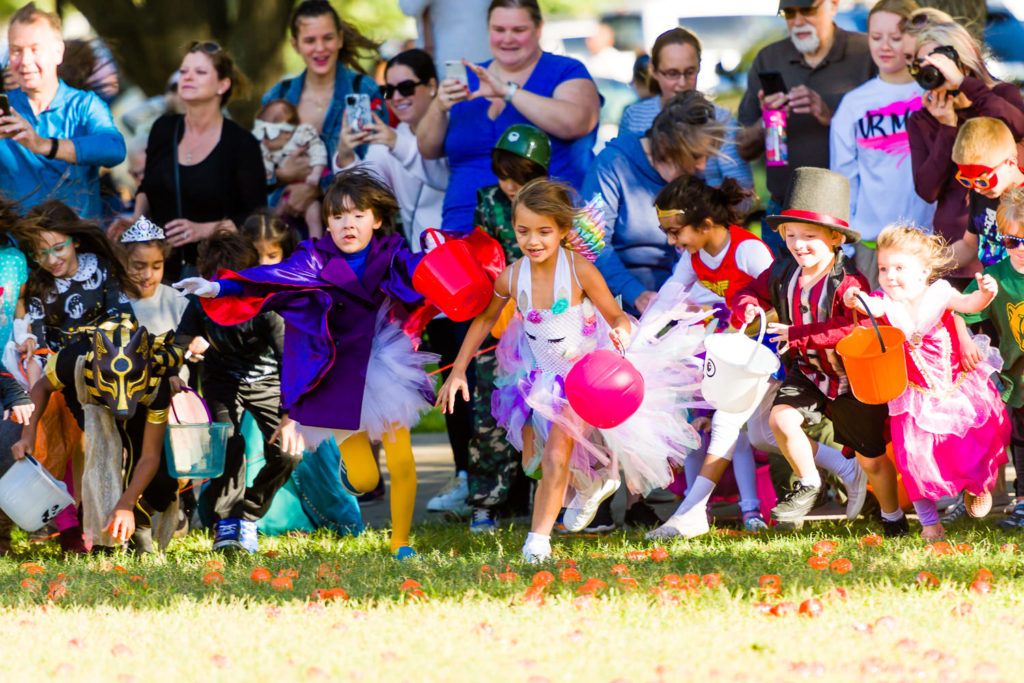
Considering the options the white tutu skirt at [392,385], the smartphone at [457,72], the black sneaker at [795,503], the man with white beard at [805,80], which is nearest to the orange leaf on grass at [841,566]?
the black sneaker at [795,503]

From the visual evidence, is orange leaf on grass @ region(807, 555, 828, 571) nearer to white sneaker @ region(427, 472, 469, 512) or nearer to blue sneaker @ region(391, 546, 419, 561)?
blue sneaker @ region(391, 546, 419, 561)

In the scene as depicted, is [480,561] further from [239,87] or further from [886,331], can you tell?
[239,87]

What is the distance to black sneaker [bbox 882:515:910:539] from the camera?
598 cm

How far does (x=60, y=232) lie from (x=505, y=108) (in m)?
2.33

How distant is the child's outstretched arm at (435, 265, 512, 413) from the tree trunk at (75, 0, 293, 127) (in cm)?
777

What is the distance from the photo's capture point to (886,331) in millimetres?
5359

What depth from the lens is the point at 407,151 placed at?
767cm

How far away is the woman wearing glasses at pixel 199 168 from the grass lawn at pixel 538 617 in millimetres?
2232

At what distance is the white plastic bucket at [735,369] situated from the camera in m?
5.14

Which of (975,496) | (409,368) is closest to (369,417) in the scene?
(409,368)

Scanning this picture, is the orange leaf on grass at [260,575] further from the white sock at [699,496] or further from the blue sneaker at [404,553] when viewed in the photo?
the white sock at [699,496]

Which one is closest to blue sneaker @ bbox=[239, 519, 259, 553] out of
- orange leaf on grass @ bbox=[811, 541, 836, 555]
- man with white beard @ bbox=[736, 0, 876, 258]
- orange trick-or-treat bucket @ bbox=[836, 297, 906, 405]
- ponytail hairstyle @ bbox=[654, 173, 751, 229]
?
ponytail hairstyle @ bbox=[654, 173, 751, 229]

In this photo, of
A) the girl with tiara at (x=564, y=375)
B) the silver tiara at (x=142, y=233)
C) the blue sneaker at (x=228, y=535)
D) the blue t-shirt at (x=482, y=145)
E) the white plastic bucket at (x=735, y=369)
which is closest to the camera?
the white plastic bucket at (x=735, y=369)

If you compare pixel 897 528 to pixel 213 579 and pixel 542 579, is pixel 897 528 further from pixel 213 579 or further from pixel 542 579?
pixel 213 579
